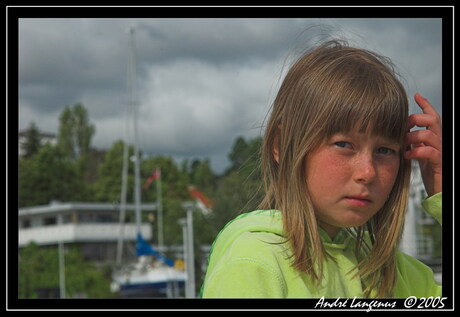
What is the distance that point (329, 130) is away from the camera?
3.32 feet

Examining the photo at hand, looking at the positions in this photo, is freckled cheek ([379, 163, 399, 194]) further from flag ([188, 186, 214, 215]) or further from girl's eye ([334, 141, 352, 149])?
flag ([188, 186, 214, 215])

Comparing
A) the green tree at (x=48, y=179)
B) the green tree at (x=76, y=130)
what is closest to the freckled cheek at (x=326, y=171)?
the green tree at (x=48, y=179)

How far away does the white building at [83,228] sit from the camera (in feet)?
85.5

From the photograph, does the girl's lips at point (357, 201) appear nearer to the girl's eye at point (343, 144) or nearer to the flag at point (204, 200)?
the girl's eye at point (343, 144)

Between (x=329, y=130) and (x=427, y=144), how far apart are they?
0.21 metres

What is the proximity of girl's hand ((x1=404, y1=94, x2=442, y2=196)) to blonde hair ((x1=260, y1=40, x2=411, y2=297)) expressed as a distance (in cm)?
3

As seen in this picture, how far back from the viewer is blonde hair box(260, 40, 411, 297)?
1.01 meters

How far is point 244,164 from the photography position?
1.24 m

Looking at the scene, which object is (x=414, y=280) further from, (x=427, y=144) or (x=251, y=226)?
(x=251, y=226)

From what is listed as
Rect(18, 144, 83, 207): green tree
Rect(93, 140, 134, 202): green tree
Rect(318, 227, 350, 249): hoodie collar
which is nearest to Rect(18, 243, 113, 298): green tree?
Rect(18, 144, 83, 207): green tree

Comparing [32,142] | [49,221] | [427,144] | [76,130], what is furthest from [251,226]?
→ [76,130]

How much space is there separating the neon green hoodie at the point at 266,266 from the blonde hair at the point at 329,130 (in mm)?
16
